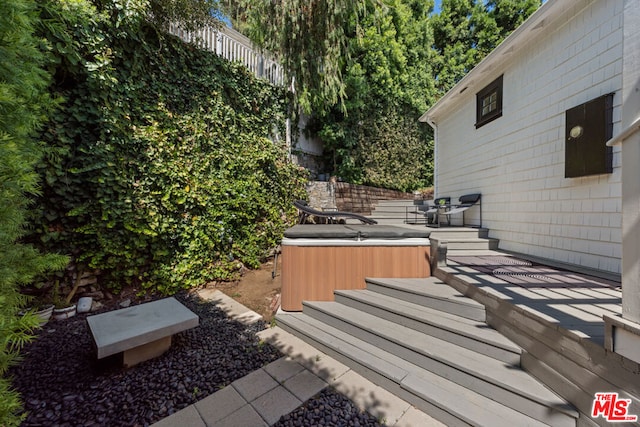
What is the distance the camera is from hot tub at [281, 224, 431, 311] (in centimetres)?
296

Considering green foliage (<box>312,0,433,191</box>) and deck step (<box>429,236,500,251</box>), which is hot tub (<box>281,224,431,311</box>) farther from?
green foliage (<box>312,0,433,191</box>)

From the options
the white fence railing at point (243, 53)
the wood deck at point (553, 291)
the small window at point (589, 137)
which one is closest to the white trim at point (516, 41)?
the small window at point (589, 137)

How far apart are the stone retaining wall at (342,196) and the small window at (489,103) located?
331 centimetres

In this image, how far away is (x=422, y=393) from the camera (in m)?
1.73

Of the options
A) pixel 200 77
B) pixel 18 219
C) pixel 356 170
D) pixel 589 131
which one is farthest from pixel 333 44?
pixel 18 219

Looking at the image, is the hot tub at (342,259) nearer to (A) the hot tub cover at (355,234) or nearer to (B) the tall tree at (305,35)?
(A) the hot tub cover at (355,234)

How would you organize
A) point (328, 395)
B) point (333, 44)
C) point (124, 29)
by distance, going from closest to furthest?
point (328, 395) < point (124, 29) < point (333, 44)

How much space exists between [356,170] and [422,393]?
684 cm

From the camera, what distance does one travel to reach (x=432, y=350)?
1969 millimetres

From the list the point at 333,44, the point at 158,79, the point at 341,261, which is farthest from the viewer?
the point at 333,44

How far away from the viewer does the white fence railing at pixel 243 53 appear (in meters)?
5.25

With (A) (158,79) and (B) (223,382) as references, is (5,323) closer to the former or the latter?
(B) (223,382)

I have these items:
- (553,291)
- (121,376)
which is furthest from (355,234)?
(121,376)

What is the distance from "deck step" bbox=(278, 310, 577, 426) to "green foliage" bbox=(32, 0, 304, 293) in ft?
8.22
